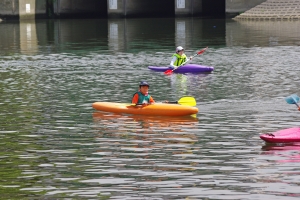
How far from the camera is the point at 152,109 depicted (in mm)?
24984

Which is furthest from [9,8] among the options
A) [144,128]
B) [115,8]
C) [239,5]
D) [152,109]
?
[144,128]

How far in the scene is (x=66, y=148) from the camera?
66.1ft

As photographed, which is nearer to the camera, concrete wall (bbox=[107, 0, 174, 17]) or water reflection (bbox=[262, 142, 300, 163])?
water reflection (bbox=[262, 142, 300, 163])

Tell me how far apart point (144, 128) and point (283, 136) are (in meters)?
4.75

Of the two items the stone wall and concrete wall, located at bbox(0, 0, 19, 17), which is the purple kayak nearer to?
the stone wall

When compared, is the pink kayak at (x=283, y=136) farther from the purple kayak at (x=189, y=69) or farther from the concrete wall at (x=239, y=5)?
the concrete wall at (x=239, y=5)

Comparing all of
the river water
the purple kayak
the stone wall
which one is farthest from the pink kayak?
the stone wall

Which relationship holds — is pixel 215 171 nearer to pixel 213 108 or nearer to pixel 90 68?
pixel 213 108

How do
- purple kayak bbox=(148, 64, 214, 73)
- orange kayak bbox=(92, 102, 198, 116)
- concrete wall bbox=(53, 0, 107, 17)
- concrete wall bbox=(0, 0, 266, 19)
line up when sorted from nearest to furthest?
orange kayak bbox=(92, 102, 198, 116) → purple kayak bbox=(148, 64, 214, 73) → concrete wall bbox=(0, 0, 266, 19) → concrete wall bbox=(53, 0, 107, 17)

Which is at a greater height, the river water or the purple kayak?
the purple kayak

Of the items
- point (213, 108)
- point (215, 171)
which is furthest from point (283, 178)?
point (213, 108)

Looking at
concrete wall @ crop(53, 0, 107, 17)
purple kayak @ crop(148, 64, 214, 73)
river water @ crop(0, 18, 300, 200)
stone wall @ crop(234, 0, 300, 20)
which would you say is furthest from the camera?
concrete wall @ crop(53, 0, 107, 17)

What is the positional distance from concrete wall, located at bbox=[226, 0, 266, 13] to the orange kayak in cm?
5641

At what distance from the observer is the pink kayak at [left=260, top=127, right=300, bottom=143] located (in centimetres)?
1976
